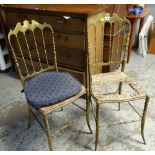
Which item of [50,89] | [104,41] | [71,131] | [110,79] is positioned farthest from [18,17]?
[71,131]

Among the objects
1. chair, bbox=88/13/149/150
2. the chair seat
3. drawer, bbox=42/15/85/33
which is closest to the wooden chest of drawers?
drawer, bbox=42/15/85/33

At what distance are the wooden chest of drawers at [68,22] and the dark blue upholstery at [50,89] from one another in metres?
0.47

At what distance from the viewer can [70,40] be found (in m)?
2.02

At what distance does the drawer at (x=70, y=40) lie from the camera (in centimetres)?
196

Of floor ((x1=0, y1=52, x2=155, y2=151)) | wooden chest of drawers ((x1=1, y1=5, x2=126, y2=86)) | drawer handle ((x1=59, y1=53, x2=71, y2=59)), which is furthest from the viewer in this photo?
drawer handle ((x1=59, y1=53, x2=71, y2=59))

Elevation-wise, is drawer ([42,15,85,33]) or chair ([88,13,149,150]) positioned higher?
drawer ([42,15,85,33])

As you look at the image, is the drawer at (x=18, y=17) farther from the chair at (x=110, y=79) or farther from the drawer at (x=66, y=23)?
the chair at (x=110, y=79)

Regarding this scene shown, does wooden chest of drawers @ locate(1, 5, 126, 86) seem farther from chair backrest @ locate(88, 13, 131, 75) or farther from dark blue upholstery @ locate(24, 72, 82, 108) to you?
dark blue upholstery @ locate(24, 72, 82, 108)

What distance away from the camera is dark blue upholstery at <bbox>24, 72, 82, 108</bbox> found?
4.66 ft

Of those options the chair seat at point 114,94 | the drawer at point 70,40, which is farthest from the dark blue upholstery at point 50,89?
the drawer at point 70,40

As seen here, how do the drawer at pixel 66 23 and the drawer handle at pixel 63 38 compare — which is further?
the drawer handle at pixel 63 38

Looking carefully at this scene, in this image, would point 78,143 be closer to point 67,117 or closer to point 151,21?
point 67,117
